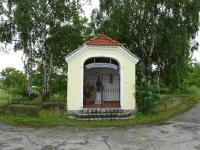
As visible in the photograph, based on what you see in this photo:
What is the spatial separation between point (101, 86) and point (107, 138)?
807 centimetres

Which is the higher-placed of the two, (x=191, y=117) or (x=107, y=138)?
(x=191, y=117)

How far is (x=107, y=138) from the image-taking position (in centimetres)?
1398

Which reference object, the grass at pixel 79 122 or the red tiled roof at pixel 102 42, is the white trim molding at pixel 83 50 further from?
the grass at pixel 79 122

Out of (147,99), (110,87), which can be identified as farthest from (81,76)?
(110,87)

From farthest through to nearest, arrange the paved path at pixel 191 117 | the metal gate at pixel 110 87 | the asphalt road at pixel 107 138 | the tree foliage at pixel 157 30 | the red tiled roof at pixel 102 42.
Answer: the tree foliage at pixel 157 30, the metal gate at pixel 110 87, the red tiled roof at pixel 102 42, the paved path at pixel 191 117, the asphalt road at pixel 107 138

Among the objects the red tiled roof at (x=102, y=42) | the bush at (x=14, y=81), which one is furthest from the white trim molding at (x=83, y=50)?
the bush at (x=14, y=81)

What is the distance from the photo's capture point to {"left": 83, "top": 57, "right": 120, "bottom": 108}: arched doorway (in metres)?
21.7

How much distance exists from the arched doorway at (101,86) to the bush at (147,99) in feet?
7.52

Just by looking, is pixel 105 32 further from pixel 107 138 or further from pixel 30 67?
pixel 107 138

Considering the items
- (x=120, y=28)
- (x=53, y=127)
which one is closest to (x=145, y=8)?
(x=120, y=28)

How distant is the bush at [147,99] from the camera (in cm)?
1894

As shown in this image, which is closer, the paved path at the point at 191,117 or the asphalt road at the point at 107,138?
the asphalt road at the point at 107,138

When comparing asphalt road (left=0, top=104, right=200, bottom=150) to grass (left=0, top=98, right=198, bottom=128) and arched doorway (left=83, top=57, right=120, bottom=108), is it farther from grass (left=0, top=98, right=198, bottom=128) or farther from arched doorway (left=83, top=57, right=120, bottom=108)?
arched doorway (left=83, top=57, right=120, bottom=108)

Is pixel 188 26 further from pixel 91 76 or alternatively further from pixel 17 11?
pixel 17 11
